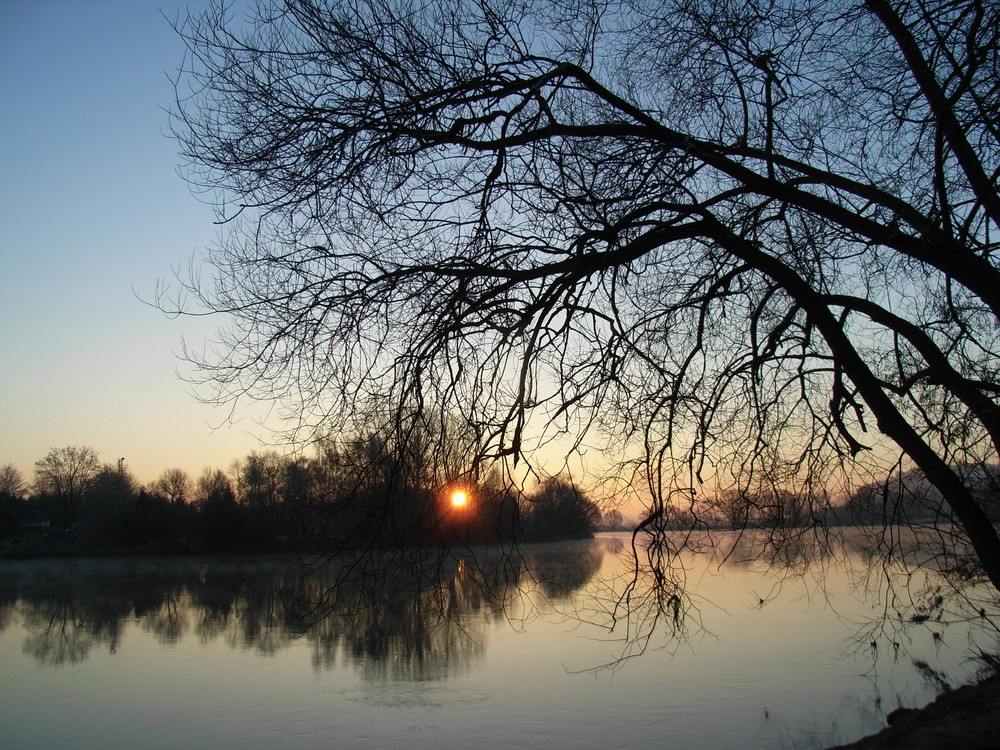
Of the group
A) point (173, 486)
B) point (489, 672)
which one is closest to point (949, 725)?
point (489, 672)

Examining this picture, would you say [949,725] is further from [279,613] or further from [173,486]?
[173,486]

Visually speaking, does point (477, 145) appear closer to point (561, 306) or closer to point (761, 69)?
point (561, 306)

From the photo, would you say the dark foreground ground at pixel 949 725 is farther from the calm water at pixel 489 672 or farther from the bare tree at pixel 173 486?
the bare tree at pixel 173 486

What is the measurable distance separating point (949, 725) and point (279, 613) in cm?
1338

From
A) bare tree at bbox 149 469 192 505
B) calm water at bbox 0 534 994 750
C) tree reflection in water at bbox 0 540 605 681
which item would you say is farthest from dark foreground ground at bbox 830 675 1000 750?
bare tree at bbox 149 469 192 505

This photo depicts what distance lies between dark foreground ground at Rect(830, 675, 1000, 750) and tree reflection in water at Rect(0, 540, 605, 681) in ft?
10.5

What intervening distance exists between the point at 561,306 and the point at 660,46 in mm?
2299

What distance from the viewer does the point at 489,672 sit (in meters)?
11.0

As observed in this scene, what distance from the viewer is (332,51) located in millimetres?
4180

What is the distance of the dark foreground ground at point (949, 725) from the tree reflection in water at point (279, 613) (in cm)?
321

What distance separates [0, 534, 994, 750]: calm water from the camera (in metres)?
8.01

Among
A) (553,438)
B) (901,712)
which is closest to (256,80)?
(553,438)

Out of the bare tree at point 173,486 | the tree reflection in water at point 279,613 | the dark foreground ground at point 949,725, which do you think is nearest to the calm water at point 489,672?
the tree reflection in water at point 279,613

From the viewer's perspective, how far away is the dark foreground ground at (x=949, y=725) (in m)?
5.71
